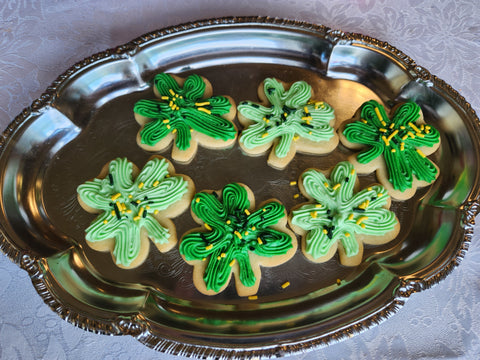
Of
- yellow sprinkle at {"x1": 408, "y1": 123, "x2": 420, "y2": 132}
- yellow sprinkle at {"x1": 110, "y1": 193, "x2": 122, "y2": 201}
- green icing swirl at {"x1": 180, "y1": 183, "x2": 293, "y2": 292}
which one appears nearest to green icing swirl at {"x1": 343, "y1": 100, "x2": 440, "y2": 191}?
yellow sprinkle at {"x1": 408, "y1": 123, "x2": 420, "y2": 132}

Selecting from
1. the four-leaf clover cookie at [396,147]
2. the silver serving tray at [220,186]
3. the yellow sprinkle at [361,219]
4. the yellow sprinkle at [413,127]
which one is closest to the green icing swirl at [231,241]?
the silver serving tray at [220,186]

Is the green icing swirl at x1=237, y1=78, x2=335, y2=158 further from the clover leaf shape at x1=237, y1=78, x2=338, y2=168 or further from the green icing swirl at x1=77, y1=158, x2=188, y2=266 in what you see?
the green icing swirl at x1=77, y1=158, x2=188, y2=266

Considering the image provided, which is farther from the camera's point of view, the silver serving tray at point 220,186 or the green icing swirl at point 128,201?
the green icing swirl at point 128,201

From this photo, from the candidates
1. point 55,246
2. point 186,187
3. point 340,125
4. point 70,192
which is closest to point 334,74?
point 340,125

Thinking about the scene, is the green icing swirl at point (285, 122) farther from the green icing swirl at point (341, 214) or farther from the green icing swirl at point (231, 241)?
the green icing swirl at point (231, 241)

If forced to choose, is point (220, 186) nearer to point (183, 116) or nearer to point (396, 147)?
point (183, 116)

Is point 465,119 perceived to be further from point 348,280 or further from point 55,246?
point 55,246

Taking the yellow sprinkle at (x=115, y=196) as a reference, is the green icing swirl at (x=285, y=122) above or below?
above
